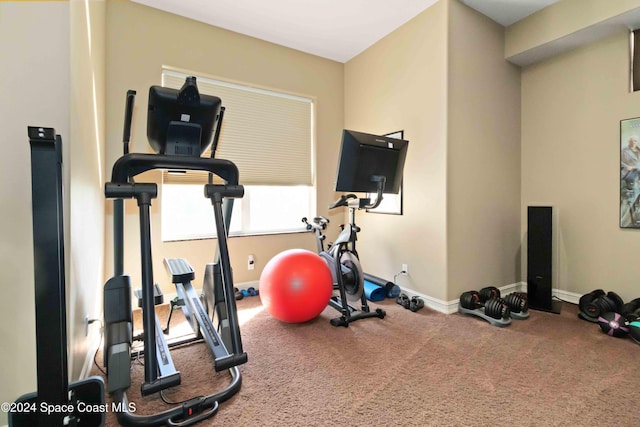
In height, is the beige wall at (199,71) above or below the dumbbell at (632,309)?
above

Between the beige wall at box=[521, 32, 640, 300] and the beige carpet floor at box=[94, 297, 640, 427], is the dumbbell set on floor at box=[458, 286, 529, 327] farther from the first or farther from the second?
the beige wall at box=[521, 32, 640, 300]

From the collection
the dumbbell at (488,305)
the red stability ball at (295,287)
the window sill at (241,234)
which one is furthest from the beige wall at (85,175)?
the dumbbell at (488,305)

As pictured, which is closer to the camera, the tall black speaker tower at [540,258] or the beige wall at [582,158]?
the beige wall at [582,158]

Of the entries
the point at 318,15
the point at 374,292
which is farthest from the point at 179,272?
the point at 318,15

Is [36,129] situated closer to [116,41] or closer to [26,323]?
[26,323]

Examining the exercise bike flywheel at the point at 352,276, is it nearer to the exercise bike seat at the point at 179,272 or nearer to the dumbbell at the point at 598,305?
the exercise bike seat at the point at 179,272

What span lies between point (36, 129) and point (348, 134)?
200cm

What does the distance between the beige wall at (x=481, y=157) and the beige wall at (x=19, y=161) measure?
298cm

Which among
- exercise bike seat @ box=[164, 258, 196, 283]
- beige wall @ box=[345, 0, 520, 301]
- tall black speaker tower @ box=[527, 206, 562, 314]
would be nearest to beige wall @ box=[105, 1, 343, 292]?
beige wall @ box=[345, 0, 520, 301]

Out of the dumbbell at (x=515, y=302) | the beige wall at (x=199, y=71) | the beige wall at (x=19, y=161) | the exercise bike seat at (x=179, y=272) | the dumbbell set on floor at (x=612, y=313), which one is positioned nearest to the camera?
the beige wall at (x=19, y=161)

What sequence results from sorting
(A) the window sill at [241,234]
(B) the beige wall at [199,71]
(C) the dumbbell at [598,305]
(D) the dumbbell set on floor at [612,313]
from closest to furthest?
(D) the dumbbell set on floor at [612,313] < (C) the dumbbell at [598,305] < (B) the beige wall at [199,71] < (A) the window sill at [241,234]

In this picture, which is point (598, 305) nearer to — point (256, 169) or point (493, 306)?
point (493, 306)

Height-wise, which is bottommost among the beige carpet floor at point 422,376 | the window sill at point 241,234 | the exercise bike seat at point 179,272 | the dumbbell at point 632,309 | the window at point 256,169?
the beige carpet floor at point 422,376

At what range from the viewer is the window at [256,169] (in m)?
3.30
